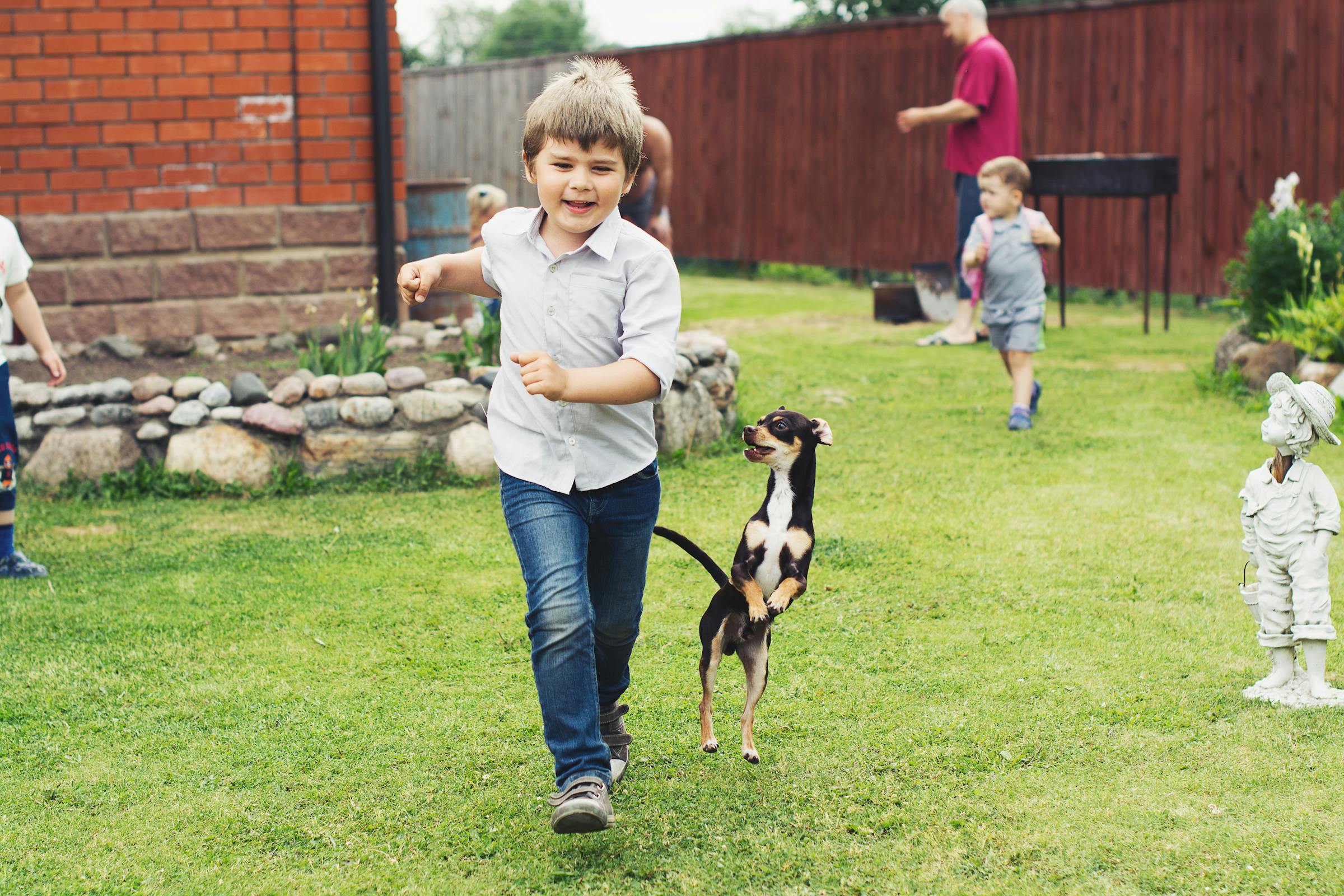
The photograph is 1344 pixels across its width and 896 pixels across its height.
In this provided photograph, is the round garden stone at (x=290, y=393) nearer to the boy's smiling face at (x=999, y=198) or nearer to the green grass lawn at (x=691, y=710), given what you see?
the green grass lawn at (x=691, y=710)

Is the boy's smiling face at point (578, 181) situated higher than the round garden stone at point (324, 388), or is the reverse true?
the boy's smiling face at point (578, 181)

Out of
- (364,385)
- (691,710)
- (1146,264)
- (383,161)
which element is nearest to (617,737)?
(691,710)

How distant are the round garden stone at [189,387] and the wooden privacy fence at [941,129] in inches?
321

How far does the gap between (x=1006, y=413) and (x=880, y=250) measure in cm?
694

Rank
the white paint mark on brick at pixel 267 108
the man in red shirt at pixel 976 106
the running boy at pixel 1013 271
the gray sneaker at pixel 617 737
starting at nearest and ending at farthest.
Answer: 1. the gray sneaker at pixel 617 737
2. the running boy at pixel 1013 271
3. the white paint mark on brick at pixel 267 108
4. the man in red shirt at pixel 976 106

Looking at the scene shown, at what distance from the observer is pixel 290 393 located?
6.04 m

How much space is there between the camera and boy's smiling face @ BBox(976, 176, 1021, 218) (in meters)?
7.17

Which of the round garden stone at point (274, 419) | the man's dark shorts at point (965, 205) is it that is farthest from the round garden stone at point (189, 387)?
the man's dark shorts at point (965, 205)

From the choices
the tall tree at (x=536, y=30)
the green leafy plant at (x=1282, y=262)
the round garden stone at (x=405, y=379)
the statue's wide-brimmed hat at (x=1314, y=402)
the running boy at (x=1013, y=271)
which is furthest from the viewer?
the tall tree at (x=536, y=30)

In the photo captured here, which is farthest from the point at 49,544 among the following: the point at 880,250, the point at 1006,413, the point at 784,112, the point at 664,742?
the point at 784,112

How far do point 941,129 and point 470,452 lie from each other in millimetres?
8451

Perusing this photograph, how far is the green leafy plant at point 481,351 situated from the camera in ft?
21.4

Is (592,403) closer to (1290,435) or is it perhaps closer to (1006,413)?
(1290,435)

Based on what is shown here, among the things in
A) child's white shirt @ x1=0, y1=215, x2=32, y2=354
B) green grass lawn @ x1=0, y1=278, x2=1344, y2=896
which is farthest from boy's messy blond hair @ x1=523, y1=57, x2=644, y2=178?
child's white shirt @ x1=0, y1=215, x2=32, y2=354
